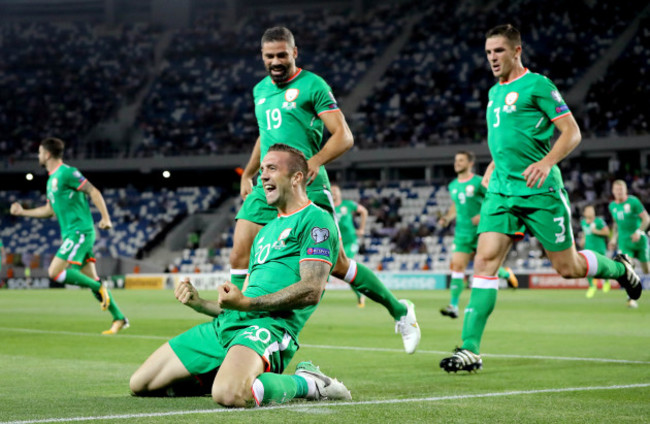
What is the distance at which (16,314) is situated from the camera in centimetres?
1719

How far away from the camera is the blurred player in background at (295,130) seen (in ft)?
23.9

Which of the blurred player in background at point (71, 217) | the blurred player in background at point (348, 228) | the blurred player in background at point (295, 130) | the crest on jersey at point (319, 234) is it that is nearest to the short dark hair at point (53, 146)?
the blurred player in background at point (71, 217)

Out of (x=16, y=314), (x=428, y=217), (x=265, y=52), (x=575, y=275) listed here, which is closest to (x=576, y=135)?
(x=575, y=275)

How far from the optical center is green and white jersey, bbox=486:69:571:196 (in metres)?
7.47

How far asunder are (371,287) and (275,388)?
2.48 meters

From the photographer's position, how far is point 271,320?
5367 mm

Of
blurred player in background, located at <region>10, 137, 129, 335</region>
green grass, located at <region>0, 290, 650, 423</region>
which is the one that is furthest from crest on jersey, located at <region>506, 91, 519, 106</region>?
blurred player in background, located at <region>10, 137, 129, 335</region>

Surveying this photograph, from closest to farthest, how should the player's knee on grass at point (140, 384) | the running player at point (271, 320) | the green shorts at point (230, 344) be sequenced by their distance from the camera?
the running player at point (271, 320)
the green shorts at point (230, 344)
the player's knee on grass at point (140, 384)

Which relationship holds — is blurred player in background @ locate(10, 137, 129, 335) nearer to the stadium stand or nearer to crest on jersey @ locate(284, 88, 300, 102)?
crest on jersey @ locate(284, 88, 300, 102)

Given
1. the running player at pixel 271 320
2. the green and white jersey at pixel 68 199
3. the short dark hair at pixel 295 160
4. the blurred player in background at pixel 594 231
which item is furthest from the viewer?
the blurred player in background at pixel 594 231

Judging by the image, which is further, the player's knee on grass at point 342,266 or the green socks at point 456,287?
the green socks at point 456,287

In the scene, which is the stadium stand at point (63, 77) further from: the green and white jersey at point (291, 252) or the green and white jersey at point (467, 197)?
the green and white jersey at point (291, 252)

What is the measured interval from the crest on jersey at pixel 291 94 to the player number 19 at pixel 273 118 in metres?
0.13

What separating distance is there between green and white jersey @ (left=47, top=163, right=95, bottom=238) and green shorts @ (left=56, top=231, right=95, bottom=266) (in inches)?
2.7
